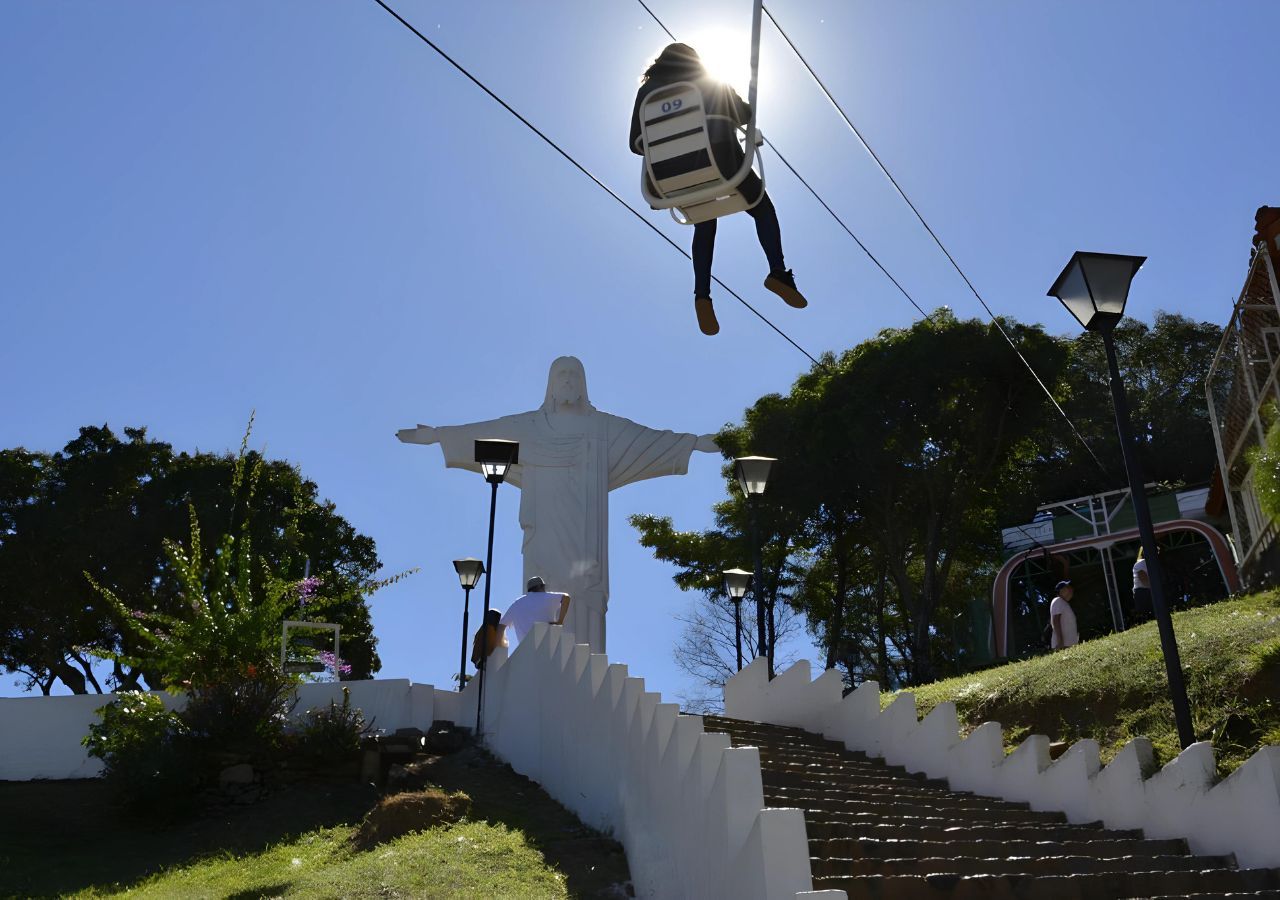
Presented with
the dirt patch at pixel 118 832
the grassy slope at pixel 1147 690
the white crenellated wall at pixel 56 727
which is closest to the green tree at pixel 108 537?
the white crenellated wall at pixel 56 727

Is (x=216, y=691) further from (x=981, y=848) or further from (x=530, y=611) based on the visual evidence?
(x=981, y=848)

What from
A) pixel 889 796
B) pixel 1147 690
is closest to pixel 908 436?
pixel 1147 690

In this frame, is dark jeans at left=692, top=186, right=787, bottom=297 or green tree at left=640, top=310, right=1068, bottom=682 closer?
dark jeans at left=692, top=186, right=787, bottom=297

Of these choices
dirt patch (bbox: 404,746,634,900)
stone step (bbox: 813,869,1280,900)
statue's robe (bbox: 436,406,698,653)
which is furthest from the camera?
statue's robe (bbox: 436,406,698,653)

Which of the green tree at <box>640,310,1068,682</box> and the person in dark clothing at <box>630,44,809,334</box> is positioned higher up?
the green tree at <box>640,310,1068,682</box>

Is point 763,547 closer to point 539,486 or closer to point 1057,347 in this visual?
point 1057,347

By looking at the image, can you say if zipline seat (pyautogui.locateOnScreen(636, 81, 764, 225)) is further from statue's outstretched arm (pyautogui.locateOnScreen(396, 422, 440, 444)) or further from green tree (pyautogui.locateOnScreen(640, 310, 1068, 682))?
green tree (pyautogui.locateOnScreen(640, 310, 1068, 682))

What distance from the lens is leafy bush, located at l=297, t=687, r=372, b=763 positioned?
1120 cm

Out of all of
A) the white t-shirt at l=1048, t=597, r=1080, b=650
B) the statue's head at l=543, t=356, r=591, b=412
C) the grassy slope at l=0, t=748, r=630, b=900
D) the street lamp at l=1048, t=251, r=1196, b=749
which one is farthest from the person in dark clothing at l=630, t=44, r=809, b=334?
the statue's head at l=543, t=356, r=591, b=412

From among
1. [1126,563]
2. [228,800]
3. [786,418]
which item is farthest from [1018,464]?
[228,800]

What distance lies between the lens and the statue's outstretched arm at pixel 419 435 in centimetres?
1656

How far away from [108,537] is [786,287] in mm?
21360

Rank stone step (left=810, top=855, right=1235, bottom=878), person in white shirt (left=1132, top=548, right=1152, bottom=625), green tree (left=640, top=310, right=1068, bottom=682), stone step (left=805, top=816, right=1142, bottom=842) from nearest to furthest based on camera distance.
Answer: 1. stone step (left=810, top=855, right=1235, bottom=878)
2. stone step (left=805, top=816, right=1142, bottom=842)
3. person in white shirt (left=1132, top=548, right=1152, bottom=625)
4. green tree (left=640, top=310, right=1068, bottom=682)

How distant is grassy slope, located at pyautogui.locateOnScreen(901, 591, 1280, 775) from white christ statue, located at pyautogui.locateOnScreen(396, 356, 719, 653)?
5241 mm
